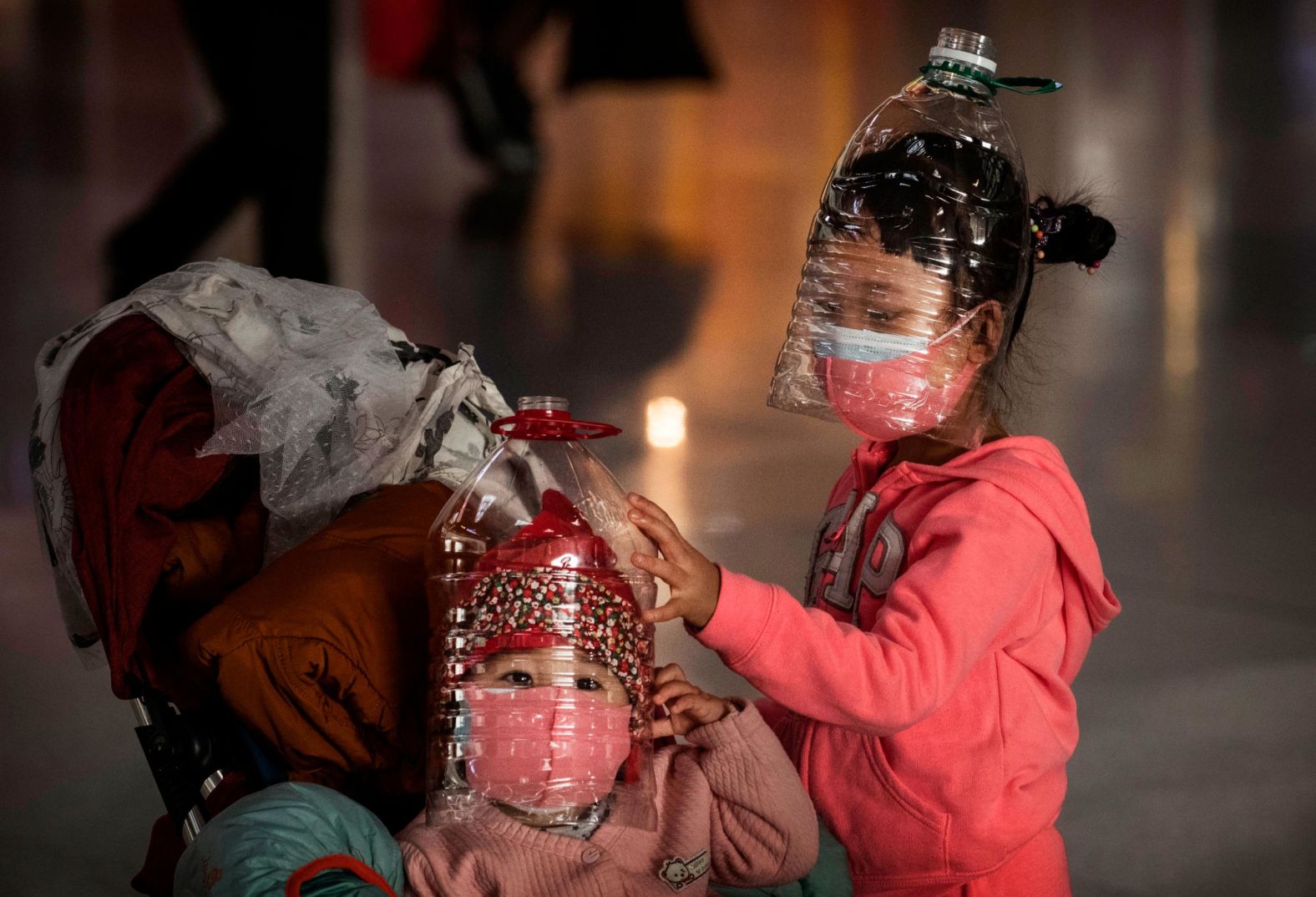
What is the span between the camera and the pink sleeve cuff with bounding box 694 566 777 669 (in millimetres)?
1421

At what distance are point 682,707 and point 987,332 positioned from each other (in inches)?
23.9

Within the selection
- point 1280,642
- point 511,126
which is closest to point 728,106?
point 511,126

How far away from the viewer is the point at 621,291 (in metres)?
5.84

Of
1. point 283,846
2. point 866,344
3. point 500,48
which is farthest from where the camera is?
point 500,48

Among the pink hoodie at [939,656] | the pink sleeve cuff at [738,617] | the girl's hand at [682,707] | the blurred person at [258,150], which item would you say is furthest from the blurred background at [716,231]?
the pink sleeve cuff at [738,617]

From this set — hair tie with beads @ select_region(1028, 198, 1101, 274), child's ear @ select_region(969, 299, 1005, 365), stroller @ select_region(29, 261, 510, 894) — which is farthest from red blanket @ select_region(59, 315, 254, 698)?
hair tie with beads @ select_region(1028, 198, 1101, 274)

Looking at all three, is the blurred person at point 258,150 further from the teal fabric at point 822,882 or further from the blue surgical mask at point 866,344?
the teal fabric at point 822,882

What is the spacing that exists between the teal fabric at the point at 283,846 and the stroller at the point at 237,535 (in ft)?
0.40

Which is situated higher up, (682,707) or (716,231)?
(682,707)

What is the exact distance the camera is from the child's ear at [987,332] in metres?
1.61

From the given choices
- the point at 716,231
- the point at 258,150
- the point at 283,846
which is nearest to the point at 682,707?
the point at 283,846

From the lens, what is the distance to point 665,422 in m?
4.85

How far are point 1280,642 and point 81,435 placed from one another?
11.0 ft

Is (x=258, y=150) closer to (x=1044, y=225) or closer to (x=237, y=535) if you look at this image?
(x=237, y=535)
